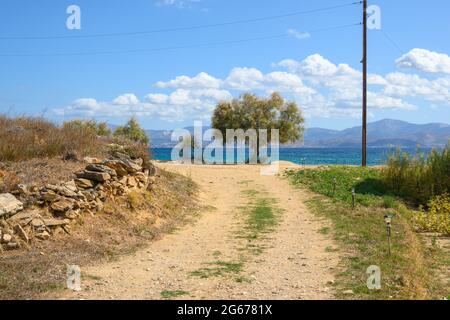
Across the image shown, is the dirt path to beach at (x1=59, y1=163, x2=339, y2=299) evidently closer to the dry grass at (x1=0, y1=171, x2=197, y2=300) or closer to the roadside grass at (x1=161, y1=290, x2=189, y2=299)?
the roadside grass at (x1=161, y1=290, x2=189, y2=299)

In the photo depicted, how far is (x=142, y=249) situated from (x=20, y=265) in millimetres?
2778

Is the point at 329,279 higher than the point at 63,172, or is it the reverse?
the point at 63,172

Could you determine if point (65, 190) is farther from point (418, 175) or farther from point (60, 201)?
point (418, 175)

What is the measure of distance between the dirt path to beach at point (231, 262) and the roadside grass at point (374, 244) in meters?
0.41

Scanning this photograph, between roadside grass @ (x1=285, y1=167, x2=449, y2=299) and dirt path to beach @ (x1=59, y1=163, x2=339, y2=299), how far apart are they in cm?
41

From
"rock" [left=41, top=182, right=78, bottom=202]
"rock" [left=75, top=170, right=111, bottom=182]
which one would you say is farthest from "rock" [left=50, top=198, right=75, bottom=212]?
"rock" [left=75, top=170, right=111, bottom=182]

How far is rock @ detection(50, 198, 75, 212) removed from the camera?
10266 mm

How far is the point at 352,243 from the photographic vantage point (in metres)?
10.7

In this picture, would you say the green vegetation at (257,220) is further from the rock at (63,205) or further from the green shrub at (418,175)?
the green shrub at (418,175)

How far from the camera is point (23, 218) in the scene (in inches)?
373

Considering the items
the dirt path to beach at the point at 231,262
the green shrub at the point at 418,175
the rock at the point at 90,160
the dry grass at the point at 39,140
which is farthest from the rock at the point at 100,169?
the green shrub at the point at 418,175

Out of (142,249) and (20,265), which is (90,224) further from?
(20,265)
